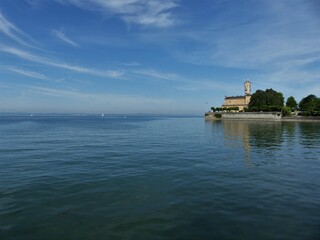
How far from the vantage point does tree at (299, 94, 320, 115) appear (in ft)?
356

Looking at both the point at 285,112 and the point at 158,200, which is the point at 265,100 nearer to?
the point at 285,112

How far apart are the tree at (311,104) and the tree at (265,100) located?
1117cm

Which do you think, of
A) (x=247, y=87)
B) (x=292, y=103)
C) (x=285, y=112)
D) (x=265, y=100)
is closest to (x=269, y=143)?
(x=285, y=112)

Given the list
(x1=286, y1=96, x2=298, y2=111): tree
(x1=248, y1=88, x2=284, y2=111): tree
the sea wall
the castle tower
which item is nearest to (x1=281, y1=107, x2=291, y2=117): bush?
(x1=248, y1=88, x2=284, y2=111): tree

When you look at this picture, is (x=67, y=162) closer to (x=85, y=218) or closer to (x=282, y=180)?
(x=85, y=218)

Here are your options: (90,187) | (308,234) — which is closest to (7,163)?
(90,187)

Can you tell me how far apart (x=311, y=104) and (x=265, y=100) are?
727 inches

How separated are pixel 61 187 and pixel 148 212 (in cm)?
529

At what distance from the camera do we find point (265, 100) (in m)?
121

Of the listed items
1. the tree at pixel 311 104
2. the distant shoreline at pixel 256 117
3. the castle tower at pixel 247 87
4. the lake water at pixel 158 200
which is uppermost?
the castle tower at pixel 247 87

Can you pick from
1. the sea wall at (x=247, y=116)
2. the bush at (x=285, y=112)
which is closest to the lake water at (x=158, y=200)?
the sea wall at (x=247, y=116)

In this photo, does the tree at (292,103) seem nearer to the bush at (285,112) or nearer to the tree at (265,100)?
the tree at (265,100)

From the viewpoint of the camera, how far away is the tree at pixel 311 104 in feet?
356

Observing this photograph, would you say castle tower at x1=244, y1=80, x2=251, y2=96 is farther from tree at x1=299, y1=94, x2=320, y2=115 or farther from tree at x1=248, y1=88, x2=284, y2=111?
tree at x1=299, y1=94, x2=320, y2=115
